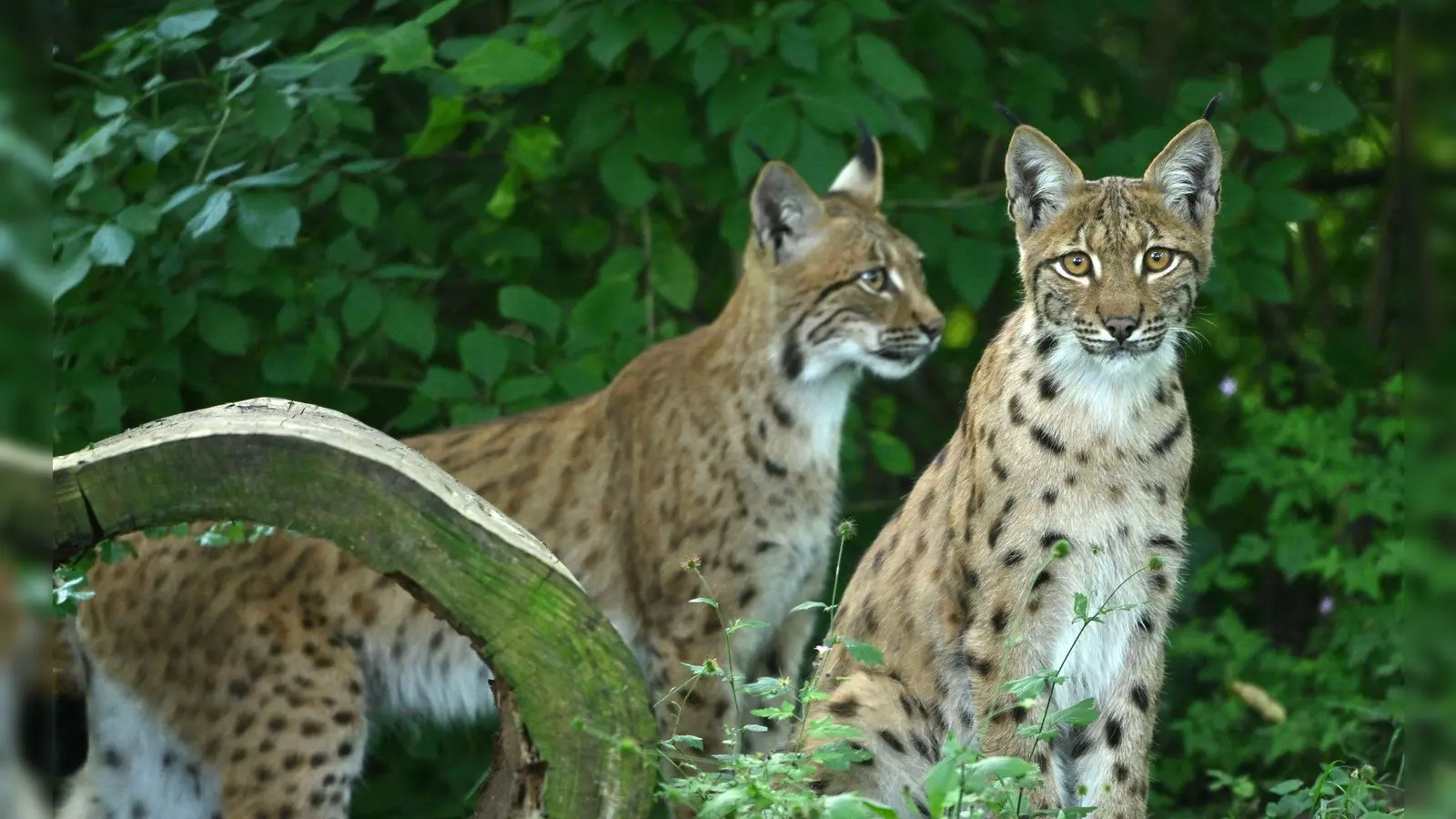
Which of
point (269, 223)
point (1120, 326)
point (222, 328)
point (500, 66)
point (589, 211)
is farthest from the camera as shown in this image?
point (589, 211)

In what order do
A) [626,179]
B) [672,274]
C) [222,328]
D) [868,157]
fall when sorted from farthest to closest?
1. [672,274]
2. [868,157]
3. [626,179]
4. [222,328]

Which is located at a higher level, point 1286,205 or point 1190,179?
point 1190,179

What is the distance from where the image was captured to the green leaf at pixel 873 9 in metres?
5.24

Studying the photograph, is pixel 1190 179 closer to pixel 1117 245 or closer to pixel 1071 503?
pixel 1117 245

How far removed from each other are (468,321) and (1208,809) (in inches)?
140

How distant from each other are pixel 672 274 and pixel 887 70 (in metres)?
1.26

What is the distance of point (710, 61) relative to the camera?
5113 mm

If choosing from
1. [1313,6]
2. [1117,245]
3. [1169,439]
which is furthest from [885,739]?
[1313,6]

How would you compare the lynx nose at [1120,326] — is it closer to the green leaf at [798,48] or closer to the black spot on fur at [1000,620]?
the black spot on fur at [1000,620]

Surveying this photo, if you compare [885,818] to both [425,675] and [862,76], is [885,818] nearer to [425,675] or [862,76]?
[425,675]

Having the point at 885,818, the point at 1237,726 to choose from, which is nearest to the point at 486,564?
the point at 885,818

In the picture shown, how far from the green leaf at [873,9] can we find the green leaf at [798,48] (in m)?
0.19

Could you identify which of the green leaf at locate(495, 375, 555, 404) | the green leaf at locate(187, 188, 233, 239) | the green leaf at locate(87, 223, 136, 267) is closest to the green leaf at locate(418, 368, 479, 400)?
the green leaf at locate(495, 375, 555, 404)

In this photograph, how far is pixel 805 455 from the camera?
17.8ft
